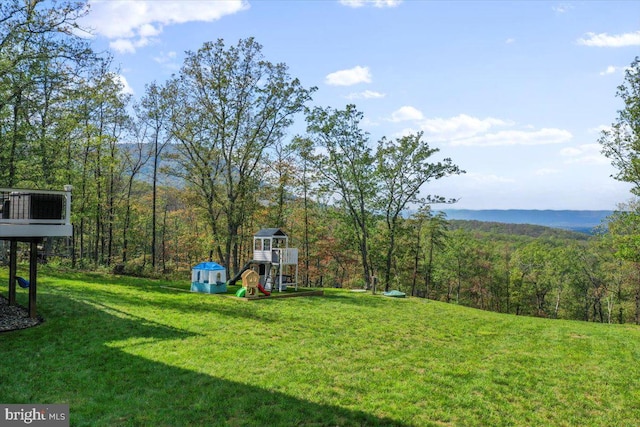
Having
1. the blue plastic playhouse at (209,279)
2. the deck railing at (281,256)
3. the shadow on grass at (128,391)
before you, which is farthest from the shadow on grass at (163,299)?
the shadow on grass at (128,391)

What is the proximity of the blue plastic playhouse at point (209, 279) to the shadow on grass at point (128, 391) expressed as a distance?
10.1 m

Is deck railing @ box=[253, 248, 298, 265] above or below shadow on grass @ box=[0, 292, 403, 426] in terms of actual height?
above

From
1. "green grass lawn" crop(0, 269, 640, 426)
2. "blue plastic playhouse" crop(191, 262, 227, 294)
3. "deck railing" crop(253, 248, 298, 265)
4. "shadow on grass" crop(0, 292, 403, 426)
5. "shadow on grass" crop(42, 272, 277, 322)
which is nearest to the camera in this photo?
"shadow on grass" crop(0, 292, 403, 426)

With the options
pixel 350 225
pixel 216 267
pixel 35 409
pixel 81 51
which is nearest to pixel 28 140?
pixel 81 51

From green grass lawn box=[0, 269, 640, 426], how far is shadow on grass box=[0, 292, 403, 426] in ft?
0.09

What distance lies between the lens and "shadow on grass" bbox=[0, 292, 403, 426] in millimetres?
6059

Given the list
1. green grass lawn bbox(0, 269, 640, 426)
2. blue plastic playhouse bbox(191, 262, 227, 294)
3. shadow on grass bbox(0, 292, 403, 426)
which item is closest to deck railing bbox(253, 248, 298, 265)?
blue plastic playhouse bbox(191, 262, 227, 294)

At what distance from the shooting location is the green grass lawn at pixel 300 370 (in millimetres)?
6445

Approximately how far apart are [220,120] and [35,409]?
69.5 ft

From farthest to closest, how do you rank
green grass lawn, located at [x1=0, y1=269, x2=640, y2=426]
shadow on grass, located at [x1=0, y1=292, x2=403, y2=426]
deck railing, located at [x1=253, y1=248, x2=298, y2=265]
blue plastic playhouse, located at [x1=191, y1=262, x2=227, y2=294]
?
deck railing, located at [x1=253, y1=248, x2=298, y2=265] < blue plastic playhouse, located at [x1=191, y1=262, x2=227, y2=294] < green grass lawn, located at [x1=0, y1=269, x2=640, y2=426] < shadow on grass, located at [x1=0, y1=292, x2=403, y2=426]

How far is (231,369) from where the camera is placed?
8227mm

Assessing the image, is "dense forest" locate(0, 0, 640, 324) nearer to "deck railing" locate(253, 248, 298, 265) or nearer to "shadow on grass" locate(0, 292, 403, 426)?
"deck railing" locate(253, 248, 298, 265)

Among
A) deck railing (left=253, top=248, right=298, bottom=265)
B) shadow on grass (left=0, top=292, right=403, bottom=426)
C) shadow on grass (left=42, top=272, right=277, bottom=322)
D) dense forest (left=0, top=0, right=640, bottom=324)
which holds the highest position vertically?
dense forest (left=0, top=0, right=640, bottom=324)

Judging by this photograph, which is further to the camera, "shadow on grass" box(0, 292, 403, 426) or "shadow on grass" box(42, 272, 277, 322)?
"shadow on grass" box(42, 272, 277, 322)
